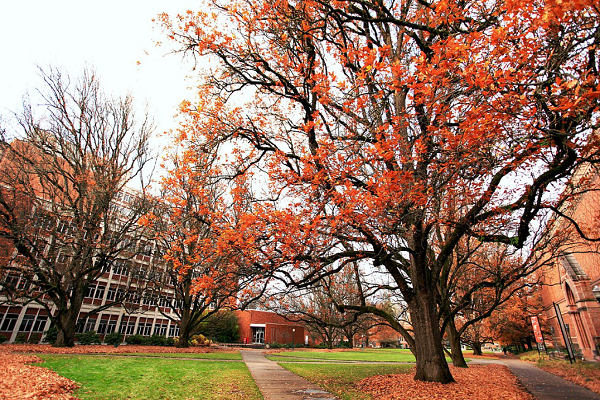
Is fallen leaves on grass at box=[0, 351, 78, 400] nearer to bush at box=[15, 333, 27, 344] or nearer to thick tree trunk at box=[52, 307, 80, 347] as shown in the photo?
thick tree trunk at box=[52, 307, 80, 347]

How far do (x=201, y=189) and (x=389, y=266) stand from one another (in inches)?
249

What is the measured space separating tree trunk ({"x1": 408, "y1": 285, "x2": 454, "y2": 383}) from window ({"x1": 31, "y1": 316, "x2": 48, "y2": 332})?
3699cm

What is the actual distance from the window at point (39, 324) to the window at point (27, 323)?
0.34m

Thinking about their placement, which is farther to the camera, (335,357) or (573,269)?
(335,357)

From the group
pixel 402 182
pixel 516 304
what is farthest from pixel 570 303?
pixel 402 182

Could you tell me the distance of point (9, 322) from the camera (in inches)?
1081

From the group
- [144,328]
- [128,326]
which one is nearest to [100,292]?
[128,326]

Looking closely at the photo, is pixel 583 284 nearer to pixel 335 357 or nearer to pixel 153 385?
pixel 335 357

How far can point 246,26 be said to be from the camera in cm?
859

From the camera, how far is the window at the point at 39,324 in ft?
95.7

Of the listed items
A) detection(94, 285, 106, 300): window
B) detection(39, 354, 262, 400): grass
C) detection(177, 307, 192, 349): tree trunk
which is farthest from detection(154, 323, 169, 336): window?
detection(39, 354, 262, 400): grass

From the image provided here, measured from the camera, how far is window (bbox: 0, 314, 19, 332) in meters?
27.1

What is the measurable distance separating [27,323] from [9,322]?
1.43 m

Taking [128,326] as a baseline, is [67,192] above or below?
above
